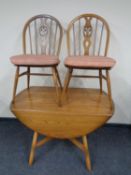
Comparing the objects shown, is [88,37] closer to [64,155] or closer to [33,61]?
[33,61]

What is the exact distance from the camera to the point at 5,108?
7.57 feet

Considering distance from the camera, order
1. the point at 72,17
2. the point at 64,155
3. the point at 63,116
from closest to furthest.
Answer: the point at 63,116, the point at 64,155, the point at 72,17

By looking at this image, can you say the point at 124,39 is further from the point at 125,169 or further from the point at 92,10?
the point at 125,169

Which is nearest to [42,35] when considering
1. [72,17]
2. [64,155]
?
[72,17]

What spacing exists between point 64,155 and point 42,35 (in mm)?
1102

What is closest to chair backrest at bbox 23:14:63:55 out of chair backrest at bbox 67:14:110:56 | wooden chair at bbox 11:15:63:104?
wooden chair at bbox 11:15:63:104

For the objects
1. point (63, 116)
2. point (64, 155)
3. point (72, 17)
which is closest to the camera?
point (63, 116)

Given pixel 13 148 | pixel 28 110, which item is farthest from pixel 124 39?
pixel 13 148

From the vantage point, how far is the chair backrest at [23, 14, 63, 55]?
1885 mm

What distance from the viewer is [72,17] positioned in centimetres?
193

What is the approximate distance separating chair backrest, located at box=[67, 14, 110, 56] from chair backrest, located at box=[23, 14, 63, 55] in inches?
5.2

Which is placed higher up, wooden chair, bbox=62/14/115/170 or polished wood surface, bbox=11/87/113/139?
wooden chair, bbox=62/14/115/170

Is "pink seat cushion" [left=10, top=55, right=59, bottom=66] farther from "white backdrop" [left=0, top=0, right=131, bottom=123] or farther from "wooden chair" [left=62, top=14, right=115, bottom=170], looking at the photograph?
"white backdrop" [left=0, top=0, right=131, bottom=123]

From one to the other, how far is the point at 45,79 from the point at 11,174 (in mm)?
964
